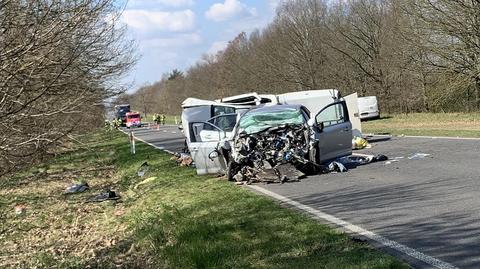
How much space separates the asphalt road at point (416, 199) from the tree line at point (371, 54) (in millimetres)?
15515

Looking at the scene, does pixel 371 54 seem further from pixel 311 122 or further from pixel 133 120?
pixel 133 120

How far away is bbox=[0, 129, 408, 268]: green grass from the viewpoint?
5.95 m

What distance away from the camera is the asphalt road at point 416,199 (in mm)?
5867

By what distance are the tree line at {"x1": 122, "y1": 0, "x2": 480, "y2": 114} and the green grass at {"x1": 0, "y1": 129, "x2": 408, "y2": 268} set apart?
49.5 feet

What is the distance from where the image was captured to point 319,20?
51.8 metres

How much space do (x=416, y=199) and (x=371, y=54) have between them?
3996cm

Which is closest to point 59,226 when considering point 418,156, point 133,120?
point 418,156

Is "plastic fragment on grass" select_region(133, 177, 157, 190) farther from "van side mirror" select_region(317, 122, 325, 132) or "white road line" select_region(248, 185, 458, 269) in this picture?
"white road line" select_region(248, 185, 458, 269)

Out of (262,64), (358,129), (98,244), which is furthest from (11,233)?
(262,64)

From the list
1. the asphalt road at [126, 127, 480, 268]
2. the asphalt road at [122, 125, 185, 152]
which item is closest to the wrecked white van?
the asphalt road at [126, 127, 480, 268]

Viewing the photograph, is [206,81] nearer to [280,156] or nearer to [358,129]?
[358,129]

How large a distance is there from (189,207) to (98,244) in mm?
1804

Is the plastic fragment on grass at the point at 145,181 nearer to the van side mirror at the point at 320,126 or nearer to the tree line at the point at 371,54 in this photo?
the van side mirror at the point at 320,126

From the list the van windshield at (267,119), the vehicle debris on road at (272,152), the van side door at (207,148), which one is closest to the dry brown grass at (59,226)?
the van side door at (207,148)
